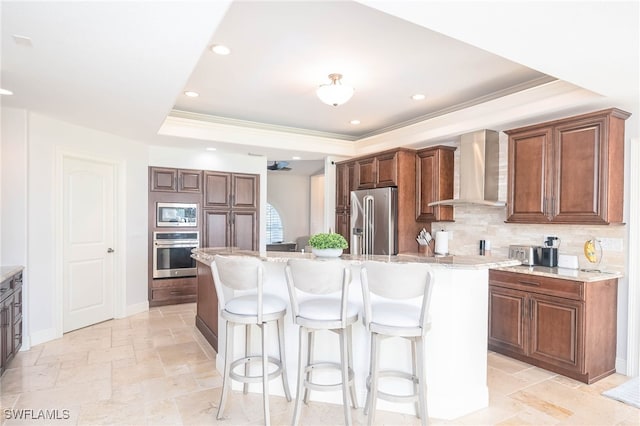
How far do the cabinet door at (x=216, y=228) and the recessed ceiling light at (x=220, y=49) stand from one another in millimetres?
3259

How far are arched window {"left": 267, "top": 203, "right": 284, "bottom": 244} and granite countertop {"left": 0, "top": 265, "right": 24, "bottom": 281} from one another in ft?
19.8

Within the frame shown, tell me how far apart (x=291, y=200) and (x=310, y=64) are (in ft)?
20.7

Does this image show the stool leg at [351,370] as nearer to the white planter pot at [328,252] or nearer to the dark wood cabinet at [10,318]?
the white planter pot at [328,252]

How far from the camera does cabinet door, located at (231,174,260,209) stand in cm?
617

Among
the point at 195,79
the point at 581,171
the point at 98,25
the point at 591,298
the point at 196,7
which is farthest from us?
the point at 195,79

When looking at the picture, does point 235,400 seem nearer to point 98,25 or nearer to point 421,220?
point 98,25

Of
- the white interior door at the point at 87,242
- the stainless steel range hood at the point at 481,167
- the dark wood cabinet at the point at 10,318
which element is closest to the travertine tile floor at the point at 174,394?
the dark wood cabinet at the point at 10,318

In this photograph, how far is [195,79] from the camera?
12.1 ft

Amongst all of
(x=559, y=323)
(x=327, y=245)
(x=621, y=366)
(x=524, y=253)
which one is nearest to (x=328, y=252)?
(x=327, y=245)

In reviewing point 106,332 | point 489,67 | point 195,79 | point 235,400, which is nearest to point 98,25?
point 195,79

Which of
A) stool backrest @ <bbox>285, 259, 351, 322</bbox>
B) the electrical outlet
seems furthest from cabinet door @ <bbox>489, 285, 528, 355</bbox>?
stool backrest @ <bbox>285, 259, 351, 322</bbox>

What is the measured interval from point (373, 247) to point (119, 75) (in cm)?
367

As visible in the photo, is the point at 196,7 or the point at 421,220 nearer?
the point at 196,7

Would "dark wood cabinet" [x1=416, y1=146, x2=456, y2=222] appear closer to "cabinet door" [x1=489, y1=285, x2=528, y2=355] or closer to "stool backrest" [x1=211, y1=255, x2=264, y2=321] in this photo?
"cabinet door" [x1=489, y1=285, x2=528, y2=355]
